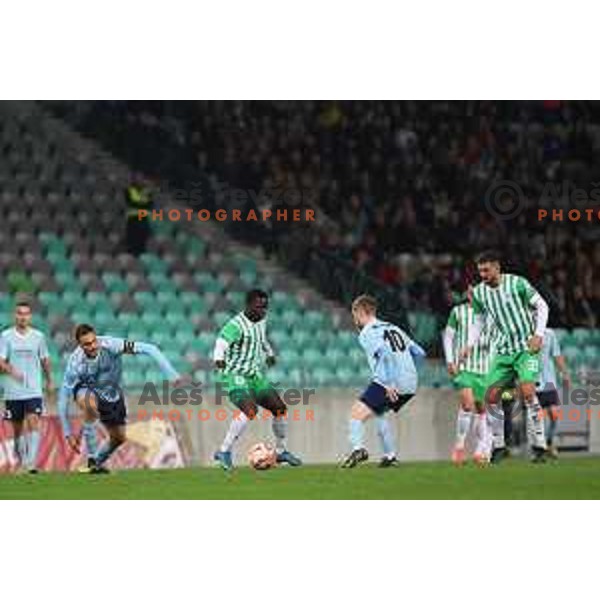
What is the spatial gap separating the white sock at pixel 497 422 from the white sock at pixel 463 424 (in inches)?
21.0

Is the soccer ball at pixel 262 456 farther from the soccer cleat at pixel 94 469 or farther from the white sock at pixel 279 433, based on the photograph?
the soccer cleat at pixel 94 469

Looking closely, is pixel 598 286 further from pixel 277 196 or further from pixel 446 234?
pixel 277 196

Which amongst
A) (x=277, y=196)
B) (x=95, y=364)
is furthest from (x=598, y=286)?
(x=95, y=364)

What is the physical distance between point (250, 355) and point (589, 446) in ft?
10.7

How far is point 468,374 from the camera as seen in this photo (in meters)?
18.8

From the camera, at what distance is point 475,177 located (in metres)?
21.1

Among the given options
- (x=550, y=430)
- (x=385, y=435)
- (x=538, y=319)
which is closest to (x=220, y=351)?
(x=385, y=435)

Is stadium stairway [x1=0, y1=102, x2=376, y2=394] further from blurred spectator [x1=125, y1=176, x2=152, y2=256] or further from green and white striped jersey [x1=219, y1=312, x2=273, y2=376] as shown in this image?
green and white striped jersey [x1=219, y1=312, x2=273, y2=376]

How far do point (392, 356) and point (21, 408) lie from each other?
2.95 meters

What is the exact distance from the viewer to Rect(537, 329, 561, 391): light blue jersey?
19094mm

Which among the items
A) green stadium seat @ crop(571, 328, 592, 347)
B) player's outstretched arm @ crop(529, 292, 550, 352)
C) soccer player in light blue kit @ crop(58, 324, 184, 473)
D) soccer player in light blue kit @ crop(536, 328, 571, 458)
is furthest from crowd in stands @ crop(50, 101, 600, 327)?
soccer player in light blue kit @ crop(58, 324, 184, 473)

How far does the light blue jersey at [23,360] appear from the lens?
18391 mm

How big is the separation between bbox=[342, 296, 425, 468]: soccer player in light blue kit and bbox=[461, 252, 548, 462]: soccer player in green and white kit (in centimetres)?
69

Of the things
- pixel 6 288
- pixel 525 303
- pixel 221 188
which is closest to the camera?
pixel 525 303
